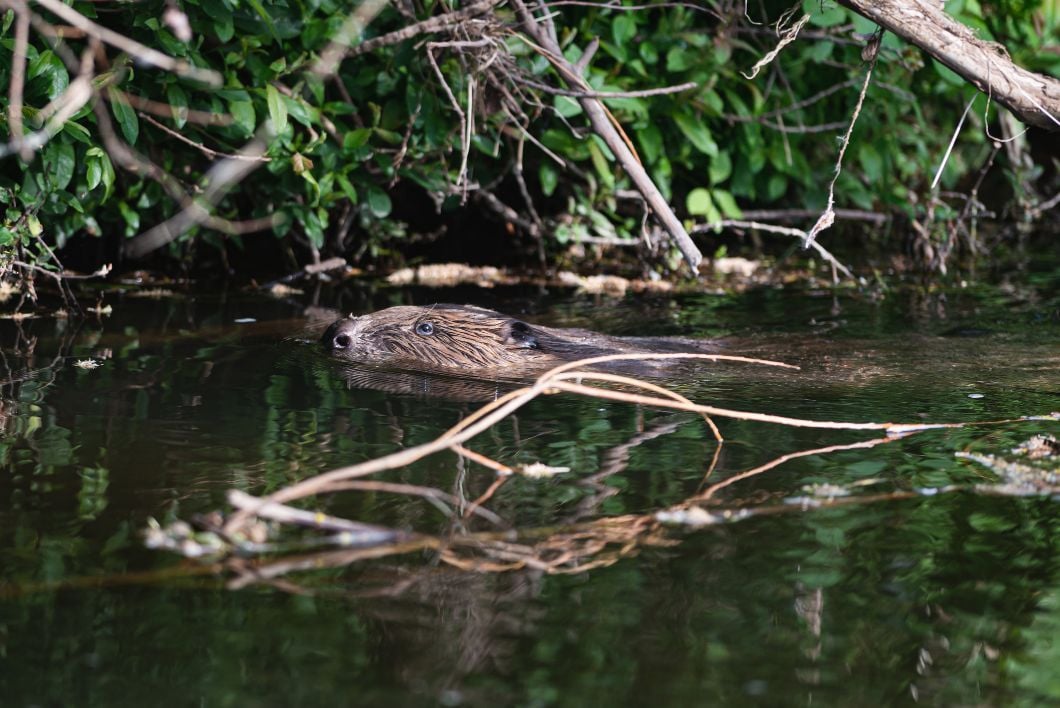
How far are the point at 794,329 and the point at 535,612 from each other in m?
3.88

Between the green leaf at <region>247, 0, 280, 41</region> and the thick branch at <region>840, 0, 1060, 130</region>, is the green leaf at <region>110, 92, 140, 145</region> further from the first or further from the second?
the thick branch at <region>840, 0, 1060, 130</region>

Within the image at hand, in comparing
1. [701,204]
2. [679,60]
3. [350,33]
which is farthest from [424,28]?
[701,204]

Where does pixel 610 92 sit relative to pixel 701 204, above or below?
above

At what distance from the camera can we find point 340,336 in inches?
224

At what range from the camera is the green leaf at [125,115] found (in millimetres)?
5629

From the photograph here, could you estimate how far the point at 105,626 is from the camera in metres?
2.66

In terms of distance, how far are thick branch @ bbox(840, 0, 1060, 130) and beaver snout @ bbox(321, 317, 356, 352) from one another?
8.07 ft

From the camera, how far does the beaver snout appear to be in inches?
224

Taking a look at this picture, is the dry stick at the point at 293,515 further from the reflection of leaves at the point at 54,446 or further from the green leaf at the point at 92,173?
the green leaf at the point at 92,173

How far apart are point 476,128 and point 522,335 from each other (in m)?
1.75

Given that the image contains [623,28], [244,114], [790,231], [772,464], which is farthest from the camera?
[623,28]

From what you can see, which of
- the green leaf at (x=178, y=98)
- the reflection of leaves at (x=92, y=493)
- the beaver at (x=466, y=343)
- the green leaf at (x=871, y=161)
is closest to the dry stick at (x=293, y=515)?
the reflection of leaves at (x=92, y=493)

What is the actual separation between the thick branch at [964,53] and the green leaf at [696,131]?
9.59 ft

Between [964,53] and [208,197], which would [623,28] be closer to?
[208,197]
